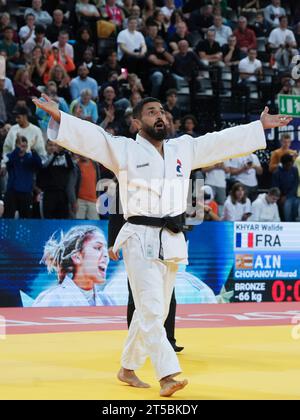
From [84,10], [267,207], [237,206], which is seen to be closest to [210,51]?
[84,10]

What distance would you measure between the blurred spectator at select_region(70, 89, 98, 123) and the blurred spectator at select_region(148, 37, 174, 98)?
9.39 feet

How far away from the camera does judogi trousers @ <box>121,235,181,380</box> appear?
6.99 metres

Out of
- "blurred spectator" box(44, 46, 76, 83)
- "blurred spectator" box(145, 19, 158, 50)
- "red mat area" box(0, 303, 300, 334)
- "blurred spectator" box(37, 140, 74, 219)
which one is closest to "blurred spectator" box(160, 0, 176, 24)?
"blurred spectator" box(145, 19, 158, 50)

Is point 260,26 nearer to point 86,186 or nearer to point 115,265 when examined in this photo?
point 86,186

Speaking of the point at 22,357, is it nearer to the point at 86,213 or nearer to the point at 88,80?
the point at 86,213

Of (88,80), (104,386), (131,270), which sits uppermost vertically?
(88,80)

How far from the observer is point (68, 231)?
50.7ft

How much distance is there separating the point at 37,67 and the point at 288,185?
5.59 meters

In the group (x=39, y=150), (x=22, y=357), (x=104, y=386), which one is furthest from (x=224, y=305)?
(x=104, y=386)

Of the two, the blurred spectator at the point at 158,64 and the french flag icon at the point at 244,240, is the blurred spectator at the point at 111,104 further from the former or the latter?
the french flag icon at the point at 244,240

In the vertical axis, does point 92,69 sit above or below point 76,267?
above

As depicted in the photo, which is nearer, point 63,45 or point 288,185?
point 288,185

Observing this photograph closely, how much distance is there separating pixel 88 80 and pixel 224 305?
217 inches

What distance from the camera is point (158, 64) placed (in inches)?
826
